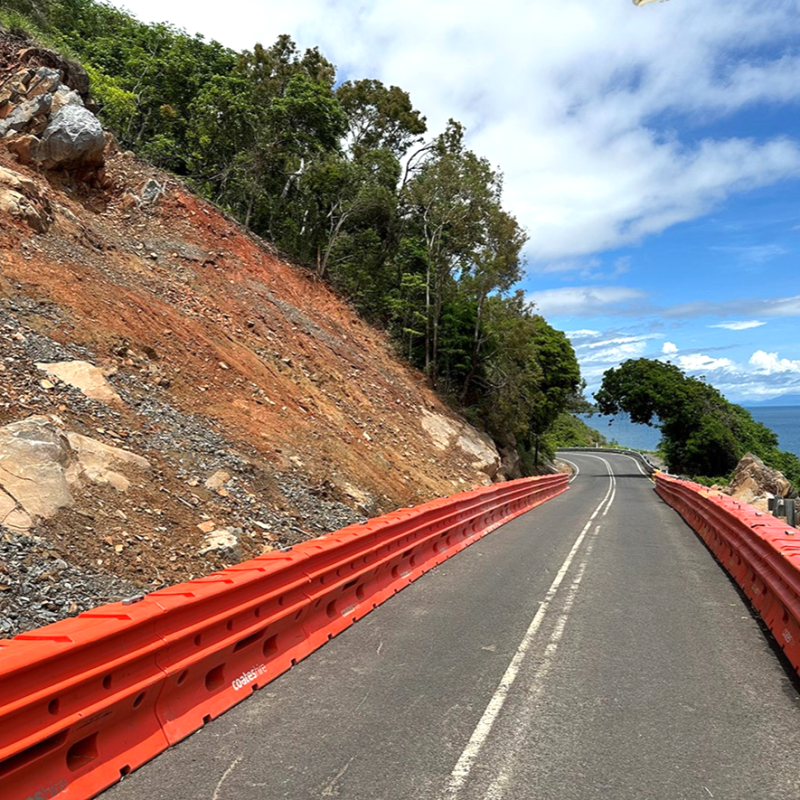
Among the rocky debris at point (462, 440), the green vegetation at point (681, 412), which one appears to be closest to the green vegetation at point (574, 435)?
the green vegetation at point (681, 412)

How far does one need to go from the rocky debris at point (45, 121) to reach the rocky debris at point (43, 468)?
11256 millimetres

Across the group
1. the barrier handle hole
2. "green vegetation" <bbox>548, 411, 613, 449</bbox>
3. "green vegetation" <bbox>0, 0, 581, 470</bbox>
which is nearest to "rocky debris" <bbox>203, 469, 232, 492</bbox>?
the barrier handle hole

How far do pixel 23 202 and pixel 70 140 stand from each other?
14.2 ft

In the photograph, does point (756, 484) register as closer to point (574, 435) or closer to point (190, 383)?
point (190, 383)

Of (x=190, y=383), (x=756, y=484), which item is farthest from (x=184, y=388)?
(x=756, y=484)

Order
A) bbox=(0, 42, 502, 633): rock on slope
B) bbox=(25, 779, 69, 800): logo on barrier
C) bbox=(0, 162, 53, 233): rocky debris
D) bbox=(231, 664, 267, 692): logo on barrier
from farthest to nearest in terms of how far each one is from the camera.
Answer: bbox=(0, 162, 53, 233): rocky debris < bbox=(0, 42, 502, 633): rock on slope < bbox=(231, 664, 267, 692): logo on barrier < bbox=(25, 779, 69, 800): logo on barrier

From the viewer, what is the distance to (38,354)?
32.2 feet

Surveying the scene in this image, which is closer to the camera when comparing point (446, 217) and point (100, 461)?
point (100, 461)

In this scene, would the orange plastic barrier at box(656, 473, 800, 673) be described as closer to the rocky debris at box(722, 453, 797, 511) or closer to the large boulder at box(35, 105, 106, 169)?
the rocky debris at box(722, 453, 797, 511)

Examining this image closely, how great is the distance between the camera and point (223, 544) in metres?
8.48

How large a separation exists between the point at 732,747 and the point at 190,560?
5881 millimetres

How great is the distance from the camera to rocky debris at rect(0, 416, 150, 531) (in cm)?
702

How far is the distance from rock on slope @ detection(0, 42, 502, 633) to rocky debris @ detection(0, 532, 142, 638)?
20 millimetres

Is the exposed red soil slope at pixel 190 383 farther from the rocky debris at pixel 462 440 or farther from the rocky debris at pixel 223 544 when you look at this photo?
the rocky debris at pixel 462 440
